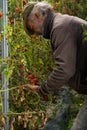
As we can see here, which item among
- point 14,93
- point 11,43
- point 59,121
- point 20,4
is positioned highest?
point 20,4

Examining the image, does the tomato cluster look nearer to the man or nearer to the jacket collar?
the man

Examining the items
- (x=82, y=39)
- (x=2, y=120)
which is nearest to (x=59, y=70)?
(x=82, y=39)

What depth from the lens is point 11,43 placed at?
553 centimetres

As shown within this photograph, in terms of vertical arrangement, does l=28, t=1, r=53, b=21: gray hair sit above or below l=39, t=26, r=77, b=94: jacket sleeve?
above

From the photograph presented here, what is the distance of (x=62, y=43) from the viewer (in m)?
4.06

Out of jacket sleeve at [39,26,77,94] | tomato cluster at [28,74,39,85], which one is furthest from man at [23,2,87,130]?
tomato cluster at [28,74,39,85]

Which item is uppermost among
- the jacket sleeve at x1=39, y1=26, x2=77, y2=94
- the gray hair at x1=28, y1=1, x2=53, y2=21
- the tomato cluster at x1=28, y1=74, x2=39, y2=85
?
the gray hair at x1=28, y1=1, x2=53, y2=21

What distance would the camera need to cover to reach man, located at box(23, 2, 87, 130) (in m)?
4.08

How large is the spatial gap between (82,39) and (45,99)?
5.14ft

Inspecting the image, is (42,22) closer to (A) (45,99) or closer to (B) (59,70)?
(B) (59,70)

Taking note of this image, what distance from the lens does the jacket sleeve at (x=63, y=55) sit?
13.3 feet

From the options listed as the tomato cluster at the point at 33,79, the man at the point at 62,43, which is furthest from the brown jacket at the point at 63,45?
the tomato cluster at the point at 33,79

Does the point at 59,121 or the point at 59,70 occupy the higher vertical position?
the point at 59,70

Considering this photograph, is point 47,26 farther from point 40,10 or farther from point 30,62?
point 30,62
